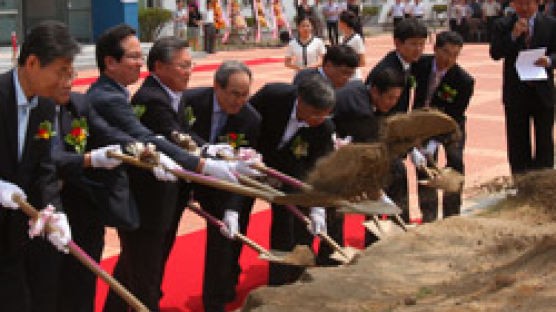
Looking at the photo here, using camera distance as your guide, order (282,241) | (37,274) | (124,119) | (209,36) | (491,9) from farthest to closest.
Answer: (491,9) < (209,36) < (282,241) < (124,119) < (37,274)

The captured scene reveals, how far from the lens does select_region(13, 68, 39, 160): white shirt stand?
3.60 meters

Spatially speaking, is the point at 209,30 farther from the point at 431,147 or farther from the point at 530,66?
the point at 431,147

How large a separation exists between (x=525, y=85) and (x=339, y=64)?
233cm

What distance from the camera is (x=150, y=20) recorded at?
23812 millimetres

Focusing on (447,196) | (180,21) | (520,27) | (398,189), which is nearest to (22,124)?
(398,189)

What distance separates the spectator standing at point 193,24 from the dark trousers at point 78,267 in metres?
19.1

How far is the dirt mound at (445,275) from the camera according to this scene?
415 cm

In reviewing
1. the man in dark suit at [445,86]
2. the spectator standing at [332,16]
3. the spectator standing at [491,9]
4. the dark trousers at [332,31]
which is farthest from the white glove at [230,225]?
the spectator standing at [491,9]

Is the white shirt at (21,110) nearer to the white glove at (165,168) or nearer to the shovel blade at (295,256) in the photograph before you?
the white glove at (165,168)

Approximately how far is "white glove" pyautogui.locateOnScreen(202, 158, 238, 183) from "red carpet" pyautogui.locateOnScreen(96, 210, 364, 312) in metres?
1.16

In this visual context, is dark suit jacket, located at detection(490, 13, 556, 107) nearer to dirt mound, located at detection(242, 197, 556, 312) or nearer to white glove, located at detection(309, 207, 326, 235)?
dirt mound, located at detection(242, 197, 556, 312)

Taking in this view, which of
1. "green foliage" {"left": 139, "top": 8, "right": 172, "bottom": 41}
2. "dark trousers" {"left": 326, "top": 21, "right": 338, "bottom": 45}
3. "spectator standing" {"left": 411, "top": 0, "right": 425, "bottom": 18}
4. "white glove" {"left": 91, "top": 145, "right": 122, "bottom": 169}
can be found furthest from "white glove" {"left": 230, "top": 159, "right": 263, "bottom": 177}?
"spectator standing" {"left": 411, "top": 0, "right": 425, "bottom": 18}

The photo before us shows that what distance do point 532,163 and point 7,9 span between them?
1695cm

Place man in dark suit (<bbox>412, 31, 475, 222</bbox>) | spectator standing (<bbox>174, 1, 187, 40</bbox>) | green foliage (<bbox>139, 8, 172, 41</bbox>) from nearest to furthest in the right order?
man in dark suit (<bbox>412, 31, 475, 222</bbox>) < spectator standing (<bbox>174, 1, 187, 40</bbox>) < green foliage (<bbox>139, 8, 172, 41</bbox>)
